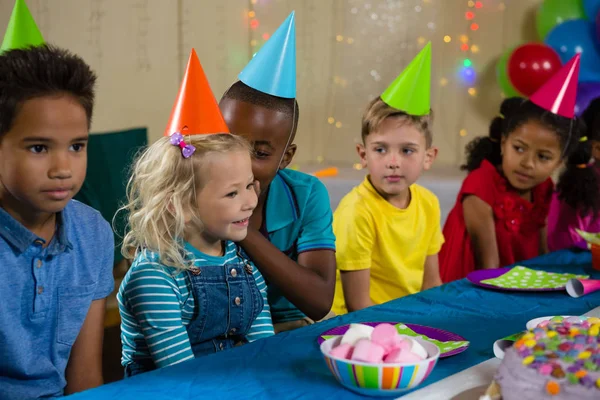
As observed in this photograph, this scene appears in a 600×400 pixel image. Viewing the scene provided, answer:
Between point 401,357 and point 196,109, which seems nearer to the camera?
point 401,357

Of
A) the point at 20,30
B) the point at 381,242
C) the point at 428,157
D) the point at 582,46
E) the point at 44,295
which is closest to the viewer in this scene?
the point at 44,295

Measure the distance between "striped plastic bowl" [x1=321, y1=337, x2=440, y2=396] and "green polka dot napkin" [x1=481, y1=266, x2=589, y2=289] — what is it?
650 millimetres

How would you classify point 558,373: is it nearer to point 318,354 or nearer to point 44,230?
point 318,354

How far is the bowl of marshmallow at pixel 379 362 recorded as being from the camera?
0.90m

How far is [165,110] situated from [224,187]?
3052 mm

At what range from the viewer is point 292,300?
1608 mm

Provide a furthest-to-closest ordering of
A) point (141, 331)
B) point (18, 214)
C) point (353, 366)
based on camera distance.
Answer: point (141, 331) < point (18, 214) < point (353, 366)

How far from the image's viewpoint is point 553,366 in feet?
2.58

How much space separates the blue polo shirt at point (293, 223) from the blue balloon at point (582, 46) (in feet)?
8.09

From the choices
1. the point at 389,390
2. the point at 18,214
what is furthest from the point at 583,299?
the point at 18,214

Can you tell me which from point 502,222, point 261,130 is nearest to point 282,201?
point 261,130

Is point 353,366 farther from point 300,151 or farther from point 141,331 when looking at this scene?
point 300,151

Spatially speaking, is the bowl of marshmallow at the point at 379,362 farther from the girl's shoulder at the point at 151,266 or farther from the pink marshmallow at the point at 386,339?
the girl's shoulder at the point at 151,266

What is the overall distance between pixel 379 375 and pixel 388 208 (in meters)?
1.11
